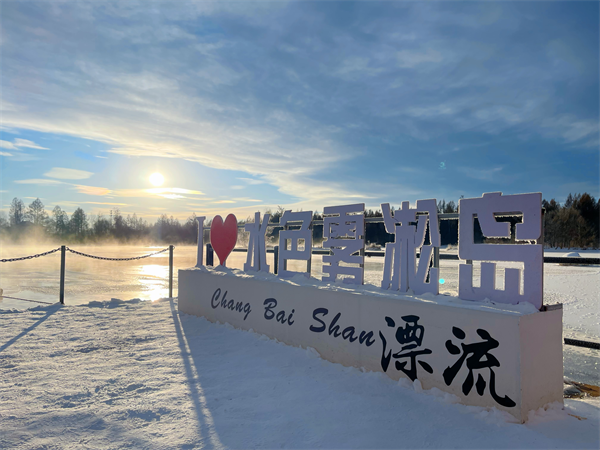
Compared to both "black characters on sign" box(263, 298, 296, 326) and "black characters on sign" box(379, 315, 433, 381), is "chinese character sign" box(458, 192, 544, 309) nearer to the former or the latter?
"black characters on sign" box(379, 315, 433, 381)

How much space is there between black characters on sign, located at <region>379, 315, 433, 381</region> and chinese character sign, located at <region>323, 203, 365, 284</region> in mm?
1430

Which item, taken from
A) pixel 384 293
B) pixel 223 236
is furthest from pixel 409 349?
pixel 223 236

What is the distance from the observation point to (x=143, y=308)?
9.52m

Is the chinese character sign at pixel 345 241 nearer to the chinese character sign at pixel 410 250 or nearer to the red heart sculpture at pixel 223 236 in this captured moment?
the chinese character sign at pixel 410 250

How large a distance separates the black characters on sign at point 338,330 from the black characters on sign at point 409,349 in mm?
358

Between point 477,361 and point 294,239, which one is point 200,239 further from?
point 477,361

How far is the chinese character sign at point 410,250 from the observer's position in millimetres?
4828

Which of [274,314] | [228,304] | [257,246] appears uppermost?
[257,246]

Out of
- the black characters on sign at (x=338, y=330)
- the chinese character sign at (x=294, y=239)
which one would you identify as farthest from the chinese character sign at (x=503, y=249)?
the chinese character sign at (x=294, y=239)

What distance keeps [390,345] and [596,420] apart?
196cm

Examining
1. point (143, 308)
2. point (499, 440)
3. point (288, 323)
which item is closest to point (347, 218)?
point (288, 323)

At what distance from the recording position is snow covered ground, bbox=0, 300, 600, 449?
313cm

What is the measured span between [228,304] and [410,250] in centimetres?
408

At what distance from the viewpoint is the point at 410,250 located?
5.04 metres
